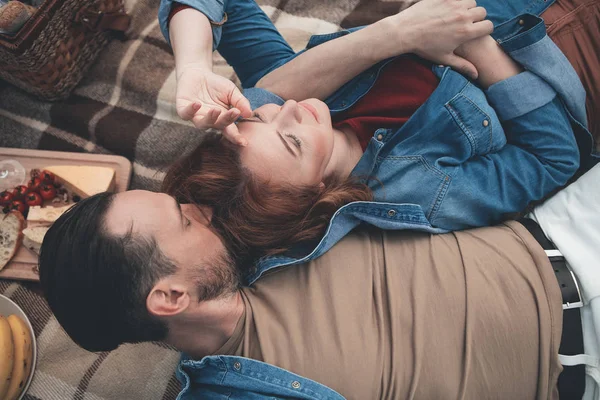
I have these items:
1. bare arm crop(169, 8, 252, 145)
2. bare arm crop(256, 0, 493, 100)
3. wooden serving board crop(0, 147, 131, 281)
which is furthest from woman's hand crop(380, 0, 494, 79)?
Answer: wooden serving board crop(0, 147, 131, 281)

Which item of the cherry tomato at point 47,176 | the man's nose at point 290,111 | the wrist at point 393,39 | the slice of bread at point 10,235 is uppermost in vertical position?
the wrist at point 393,39

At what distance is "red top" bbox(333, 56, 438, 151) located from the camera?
1.09 metres

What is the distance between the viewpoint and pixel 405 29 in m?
1.05

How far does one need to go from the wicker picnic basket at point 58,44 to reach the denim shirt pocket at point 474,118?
112cm

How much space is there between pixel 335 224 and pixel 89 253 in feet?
1.58

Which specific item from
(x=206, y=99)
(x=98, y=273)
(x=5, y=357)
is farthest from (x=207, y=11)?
(x=5, y=357)

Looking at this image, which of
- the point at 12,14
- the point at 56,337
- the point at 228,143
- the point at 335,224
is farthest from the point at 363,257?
the point at 12,14

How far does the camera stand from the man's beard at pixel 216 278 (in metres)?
0.87

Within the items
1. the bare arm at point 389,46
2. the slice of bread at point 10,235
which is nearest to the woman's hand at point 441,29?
the bare arm at point 389,46

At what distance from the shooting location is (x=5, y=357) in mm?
1059

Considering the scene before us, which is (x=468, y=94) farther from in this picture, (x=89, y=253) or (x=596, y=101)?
(x=89, y=253)

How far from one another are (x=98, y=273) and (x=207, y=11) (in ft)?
2.14

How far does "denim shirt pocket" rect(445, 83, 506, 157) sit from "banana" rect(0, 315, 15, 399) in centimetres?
115

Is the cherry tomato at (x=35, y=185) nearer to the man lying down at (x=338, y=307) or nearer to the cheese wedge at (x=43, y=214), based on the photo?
the cheese wedge at (x=43, y=214)
